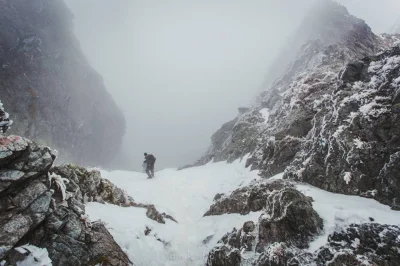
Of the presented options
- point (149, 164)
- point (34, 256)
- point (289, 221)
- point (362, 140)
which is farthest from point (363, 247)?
point (149, 164)

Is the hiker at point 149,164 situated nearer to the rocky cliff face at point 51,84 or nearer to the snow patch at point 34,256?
the snow patch at point 34,256

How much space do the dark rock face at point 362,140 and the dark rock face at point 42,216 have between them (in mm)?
10803

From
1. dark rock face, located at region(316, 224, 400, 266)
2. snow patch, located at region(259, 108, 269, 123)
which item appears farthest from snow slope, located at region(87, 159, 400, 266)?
snow patch, located at region(259, 108, 269, 123)

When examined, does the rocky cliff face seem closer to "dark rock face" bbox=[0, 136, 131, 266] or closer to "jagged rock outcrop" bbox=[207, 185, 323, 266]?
"dark rock face" bbox=[0, 136, 131, 266]

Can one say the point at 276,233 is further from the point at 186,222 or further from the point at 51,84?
the point at 51,84

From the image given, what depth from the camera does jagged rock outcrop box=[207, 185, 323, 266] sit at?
31.8 feet

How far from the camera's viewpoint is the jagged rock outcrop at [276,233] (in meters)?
9.69

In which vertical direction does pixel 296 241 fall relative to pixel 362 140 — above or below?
below

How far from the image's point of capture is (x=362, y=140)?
499 inches

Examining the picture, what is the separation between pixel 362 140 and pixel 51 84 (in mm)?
80685

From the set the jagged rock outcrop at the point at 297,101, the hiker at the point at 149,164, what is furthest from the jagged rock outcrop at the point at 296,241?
the hiker at the point at 149,164

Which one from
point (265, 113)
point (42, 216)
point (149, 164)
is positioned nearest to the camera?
point (42, 216)

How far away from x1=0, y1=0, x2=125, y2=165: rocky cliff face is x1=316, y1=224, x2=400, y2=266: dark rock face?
6647 cm

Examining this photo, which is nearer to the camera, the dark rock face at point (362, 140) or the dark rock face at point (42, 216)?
the dark rock face at point (42, 216)
